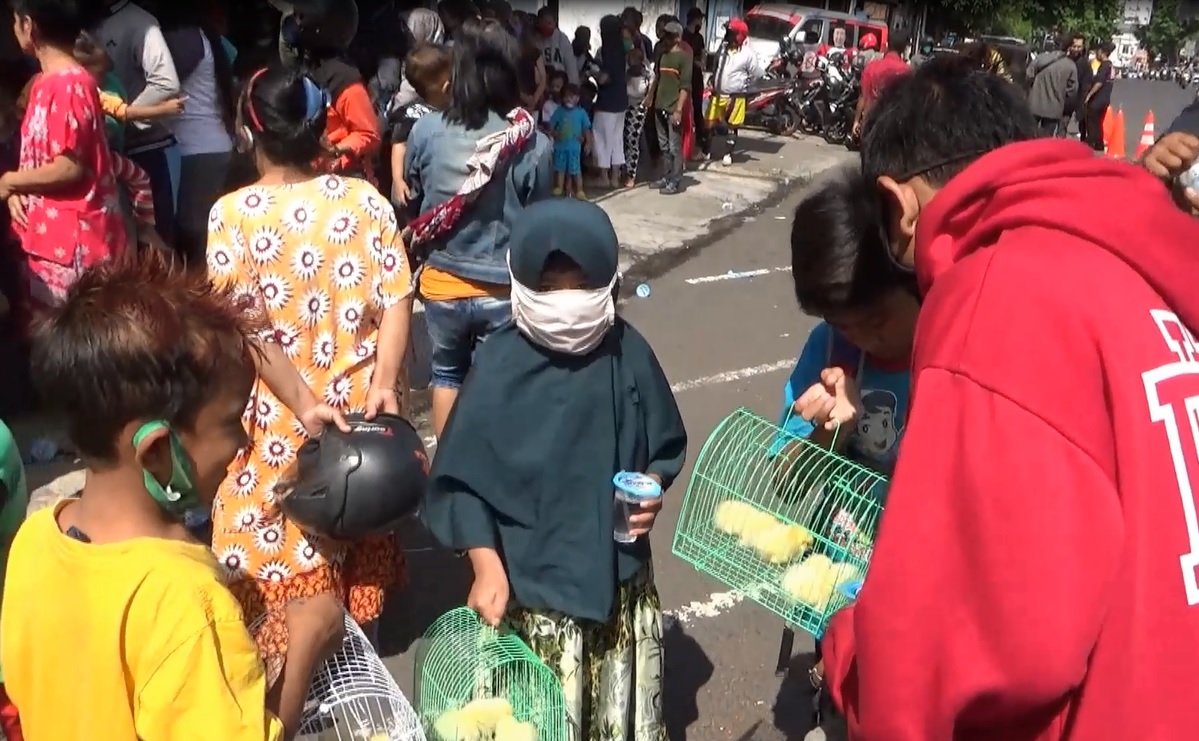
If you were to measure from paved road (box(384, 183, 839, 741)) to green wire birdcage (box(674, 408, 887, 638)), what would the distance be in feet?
3.64

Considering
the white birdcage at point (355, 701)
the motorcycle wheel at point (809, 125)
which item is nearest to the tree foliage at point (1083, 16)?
the motorcycle wheel at point (809, 125)

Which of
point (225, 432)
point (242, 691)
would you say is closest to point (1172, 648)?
point (242, 691)

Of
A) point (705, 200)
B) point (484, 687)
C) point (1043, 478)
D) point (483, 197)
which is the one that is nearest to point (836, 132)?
point (705, 200)

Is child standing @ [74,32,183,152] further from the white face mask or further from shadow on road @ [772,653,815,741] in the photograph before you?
shadow on road @ [772,653,815,741]

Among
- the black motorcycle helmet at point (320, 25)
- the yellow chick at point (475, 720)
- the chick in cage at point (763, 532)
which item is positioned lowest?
the yellow chick at point (475, 720)

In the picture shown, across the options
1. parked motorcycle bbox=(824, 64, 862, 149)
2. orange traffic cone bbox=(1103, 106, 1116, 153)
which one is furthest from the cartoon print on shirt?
orange traffic cone bbox=(1103, 106, 1116, 153)

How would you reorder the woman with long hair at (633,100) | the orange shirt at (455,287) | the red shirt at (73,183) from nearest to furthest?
1. the red shirt at (73,183)
2. the orange shirt at (455,287)
3. the woman with long hair at (633,100)

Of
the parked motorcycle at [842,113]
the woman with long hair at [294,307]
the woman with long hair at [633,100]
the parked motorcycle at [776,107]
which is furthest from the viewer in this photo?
the parked motorcycle at [776,107]

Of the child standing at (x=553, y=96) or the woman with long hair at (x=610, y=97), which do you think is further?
the woman with long hair at (x=610, y=97)

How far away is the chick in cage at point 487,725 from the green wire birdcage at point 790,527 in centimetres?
60

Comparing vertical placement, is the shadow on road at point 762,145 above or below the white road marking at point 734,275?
below

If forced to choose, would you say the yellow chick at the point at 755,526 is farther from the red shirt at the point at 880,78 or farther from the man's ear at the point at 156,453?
the man's ear at the point at 156,453

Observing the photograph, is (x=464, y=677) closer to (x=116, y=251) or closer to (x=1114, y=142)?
(x=116, y=251)

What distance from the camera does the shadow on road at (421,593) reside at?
4.04 m
